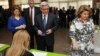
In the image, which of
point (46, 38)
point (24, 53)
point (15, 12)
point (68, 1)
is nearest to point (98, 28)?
point (46, 38)

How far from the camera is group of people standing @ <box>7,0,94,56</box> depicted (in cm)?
371

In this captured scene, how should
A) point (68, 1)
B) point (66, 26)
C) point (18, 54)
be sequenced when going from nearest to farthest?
point (18, 54)
point (66, 26)
point (68, 1)

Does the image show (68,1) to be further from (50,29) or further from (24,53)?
(24,53)

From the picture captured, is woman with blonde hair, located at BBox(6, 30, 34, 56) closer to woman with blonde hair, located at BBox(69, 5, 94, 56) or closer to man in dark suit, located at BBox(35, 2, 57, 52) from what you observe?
woman with blonde hair, located at BBox(69, 5, 94, 56)

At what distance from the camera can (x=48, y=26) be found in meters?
4.66

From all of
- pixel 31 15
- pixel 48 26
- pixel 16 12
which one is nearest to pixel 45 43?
pixel 48 26

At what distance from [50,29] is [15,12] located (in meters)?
0.72

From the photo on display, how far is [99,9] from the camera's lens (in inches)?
432

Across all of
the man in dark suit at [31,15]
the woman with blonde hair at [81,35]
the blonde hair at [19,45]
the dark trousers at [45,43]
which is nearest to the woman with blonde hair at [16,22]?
the man in dark suit at [31,15]

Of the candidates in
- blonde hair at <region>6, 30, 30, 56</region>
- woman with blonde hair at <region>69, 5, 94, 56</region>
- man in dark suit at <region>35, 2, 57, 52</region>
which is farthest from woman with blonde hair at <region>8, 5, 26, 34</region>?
blonde hair at <region>6, 30, 30, 56</region>

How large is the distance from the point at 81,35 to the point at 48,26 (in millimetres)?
1043

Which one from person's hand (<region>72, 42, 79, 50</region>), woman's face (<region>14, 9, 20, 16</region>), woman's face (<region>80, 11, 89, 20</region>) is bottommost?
person's hand (<region>72, 42, 79, 50</region>)

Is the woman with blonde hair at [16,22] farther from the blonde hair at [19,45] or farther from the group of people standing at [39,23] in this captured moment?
the blonde hair at [19,45]

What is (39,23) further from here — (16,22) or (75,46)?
(75,46)
